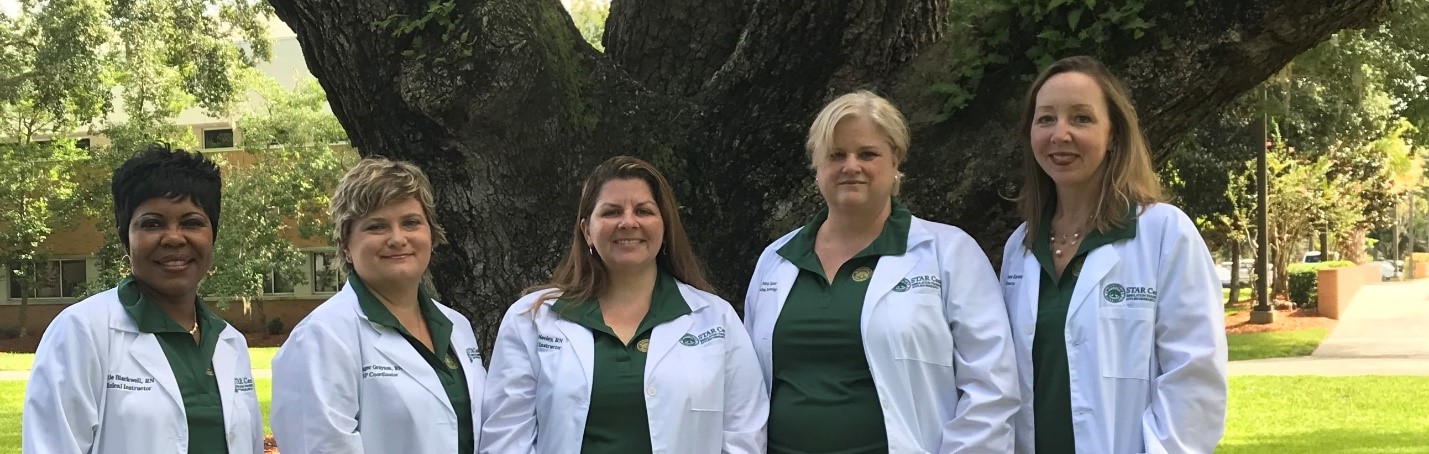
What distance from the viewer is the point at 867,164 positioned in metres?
3.76

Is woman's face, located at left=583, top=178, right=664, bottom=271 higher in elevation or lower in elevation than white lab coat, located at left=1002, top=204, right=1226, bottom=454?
higher

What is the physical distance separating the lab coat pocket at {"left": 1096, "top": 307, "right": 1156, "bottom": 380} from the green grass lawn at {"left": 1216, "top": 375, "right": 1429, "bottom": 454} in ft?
27.6

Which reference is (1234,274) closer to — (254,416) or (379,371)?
(379,371)

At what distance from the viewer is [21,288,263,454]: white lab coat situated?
3141 millimetres

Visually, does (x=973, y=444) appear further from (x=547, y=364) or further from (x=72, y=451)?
(x=72, y=451)

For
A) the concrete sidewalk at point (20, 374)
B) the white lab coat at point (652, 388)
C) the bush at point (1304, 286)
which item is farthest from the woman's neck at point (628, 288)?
the bush at point (1304, 286)

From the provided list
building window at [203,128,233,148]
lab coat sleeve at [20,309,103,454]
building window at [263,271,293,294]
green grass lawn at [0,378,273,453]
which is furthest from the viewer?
building window at [203,128,233,148]

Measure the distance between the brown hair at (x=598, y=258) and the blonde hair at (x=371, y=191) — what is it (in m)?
0.49

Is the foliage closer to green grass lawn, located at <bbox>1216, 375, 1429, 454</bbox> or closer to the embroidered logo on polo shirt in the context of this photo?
green grass lawn, located at <bbox>1216, 375, 1429, 454</bbox>

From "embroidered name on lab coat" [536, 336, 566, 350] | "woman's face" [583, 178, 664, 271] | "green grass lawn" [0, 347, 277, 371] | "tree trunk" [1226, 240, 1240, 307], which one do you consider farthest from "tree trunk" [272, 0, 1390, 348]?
"tree trunk" [1226, 240, 1240, 307]

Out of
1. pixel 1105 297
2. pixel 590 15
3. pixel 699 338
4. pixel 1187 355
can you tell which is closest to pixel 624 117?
pixel 699 338

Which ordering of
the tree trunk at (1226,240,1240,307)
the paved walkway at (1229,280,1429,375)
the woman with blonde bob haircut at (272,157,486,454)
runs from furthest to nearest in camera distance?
1. the tree trunk at (1226,240,1240,307)
2. the paved walkway at (1229,280,1429,375)
3. the woman with blonde bob haircut at (272,157,486,454)

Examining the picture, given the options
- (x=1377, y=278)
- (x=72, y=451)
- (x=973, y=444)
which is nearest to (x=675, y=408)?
(x=973, y=444)

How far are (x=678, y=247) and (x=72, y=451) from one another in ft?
6.28
